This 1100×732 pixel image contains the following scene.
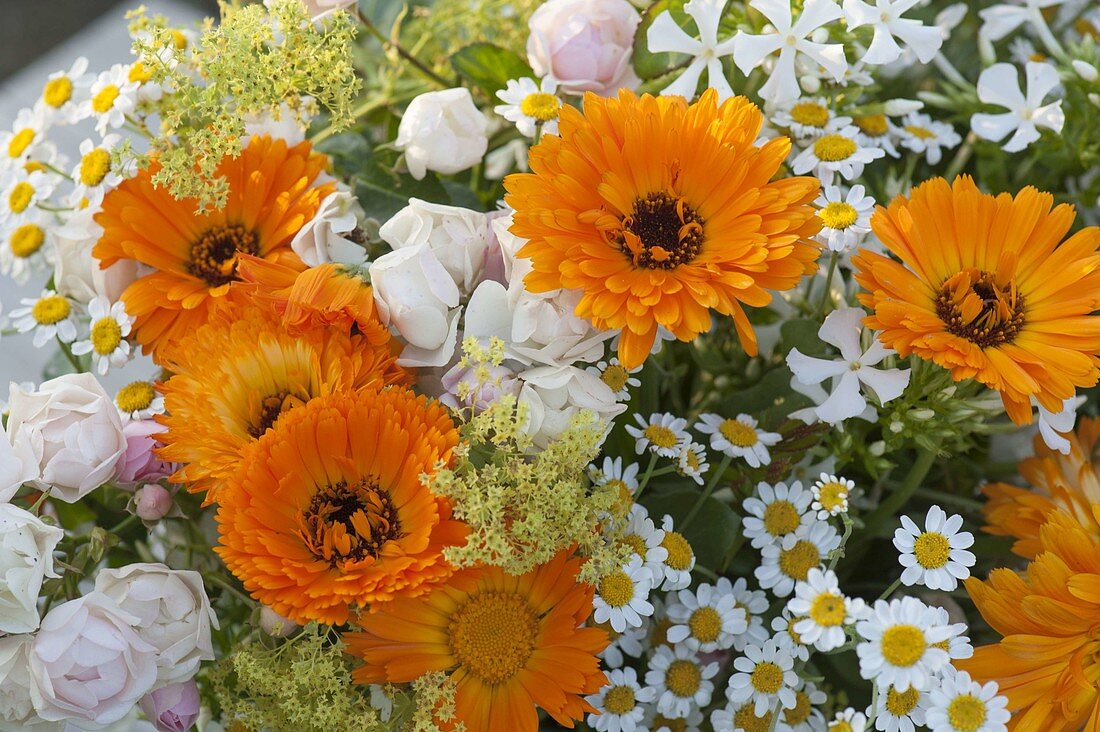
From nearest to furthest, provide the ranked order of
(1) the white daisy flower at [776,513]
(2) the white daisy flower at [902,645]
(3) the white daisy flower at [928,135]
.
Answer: (2) the white daisy flower at [902,645]
(1) the white daisy flower at [776,513]
(3) the white daisy flower at [928,135]

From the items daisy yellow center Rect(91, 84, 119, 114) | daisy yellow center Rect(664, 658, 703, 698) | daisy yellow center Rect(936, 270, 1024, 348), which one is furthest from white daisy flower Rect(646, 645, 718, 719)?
daisy yellow center Rect(91, 84, 119, 114)

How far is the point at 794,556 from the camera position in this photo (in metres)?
0.50

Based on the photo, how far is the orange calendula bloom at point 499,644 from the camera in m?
0.45

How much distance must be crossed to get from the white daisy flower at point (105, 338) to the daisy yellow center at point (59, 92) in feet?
0.51

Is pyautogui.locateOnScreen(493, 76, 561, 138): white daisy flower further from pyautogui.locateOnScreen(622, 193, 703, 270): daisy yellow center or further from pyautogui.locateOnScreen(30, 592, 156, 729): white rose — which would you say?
pyautogui.locateOnScreen(30, 592, 156, 729): white rose

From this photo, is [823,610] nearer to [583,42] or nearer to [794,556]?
[794,556]

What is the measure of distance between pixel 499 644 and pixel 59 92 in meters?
0.44

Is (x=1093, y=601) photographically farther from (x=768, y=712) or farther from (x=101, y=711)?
(x=101, y=711)

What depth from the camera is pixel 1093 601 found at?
443 millimetres

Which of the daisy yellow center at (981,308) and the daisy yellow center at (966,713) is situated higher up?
the daisy yellow center at (981,308)

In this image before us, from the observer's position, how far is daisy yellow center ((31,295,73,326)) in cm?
57

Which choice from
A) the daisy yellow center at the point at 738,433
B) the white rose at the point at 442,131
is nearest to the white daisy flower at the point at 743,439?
the daisy yellow center at the point at 738,433

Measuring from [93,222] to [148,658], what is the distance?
0.24 m

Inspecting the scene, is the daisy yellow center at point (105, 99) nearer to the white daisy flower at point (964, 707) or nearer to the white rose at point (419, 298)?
the white rose at point (419, 298)
